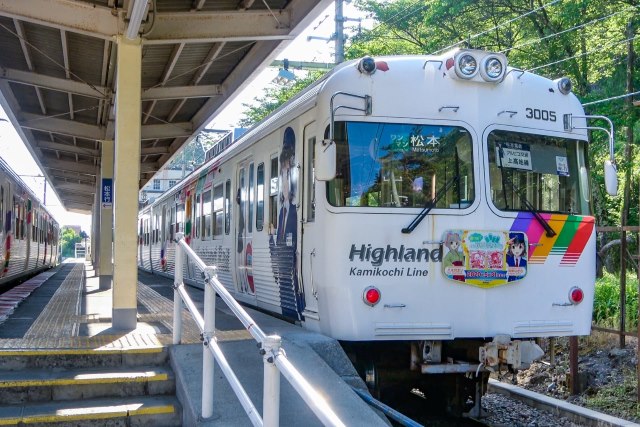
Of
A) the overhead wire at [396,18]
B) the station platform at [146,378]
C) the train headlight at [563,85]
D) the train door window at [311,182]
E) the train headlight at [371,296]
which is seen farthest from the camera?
the overhead wire at [396,18]

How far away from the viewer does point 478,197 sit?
6.63 m

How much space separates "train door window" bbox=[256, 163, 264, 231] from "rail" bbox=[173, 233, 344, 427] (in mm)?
2321

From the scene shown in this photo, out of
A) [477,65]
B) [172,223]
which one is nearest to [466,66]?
[477,65]

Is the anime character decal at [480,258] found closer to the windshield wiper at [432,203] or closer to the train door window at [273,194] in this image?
the windshield wiper at [432,203]

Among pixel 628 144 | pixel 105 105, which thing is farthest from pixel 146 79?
pixel 628 144

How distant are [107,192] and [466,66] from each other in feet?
39.2

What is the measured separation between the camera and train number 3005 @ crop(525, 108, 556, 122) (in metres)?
7.01

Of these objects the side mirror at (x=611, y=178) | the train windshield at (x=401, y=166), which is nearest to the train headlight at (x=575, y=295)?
the side mirror at (x=611, y=178)

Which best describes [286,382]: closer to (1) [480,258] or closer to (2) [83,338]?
(1) [480,258]

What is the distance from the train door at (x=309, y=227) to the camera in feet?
22.2

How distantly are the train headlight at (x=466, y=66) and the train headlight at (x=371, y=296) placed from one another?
2176 mm

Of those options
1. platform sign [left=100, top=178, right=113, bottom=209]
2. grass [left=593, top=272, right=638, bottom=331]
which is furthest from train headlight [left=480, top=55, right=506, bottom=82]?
platform sign [left=100, top=178, right=113, bottom=209]

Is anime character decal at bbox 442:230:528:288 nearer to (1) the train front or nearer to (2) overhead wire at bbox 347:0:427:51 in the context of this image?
(1) the train front

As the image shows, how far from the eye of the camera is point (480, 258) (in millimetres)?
6531
